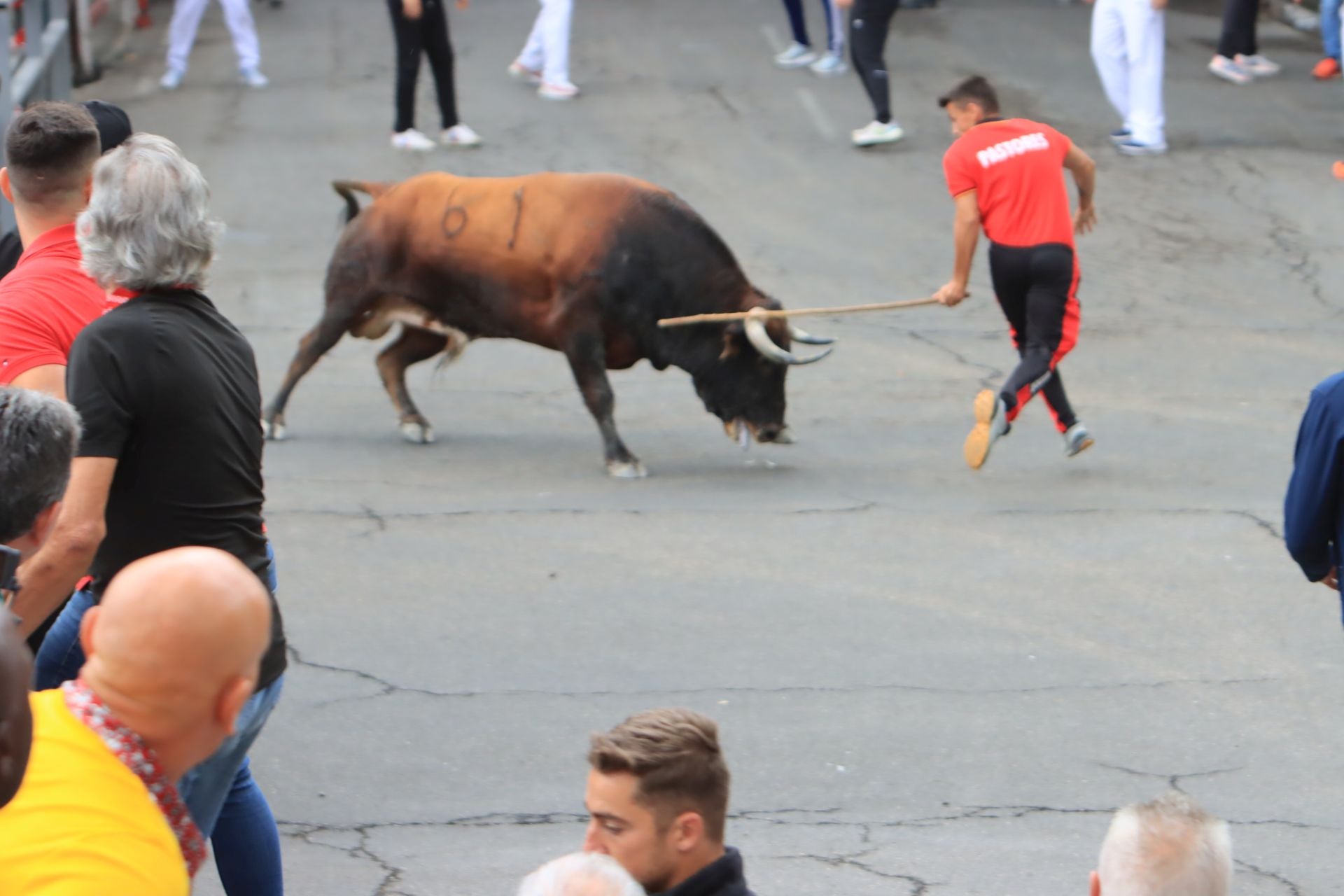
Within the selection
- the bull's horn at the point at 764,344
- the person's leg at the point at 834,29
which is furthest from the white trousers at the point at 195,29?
the bull's horn at the point at 764,344

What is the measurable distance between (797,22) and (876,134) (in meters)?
2.65

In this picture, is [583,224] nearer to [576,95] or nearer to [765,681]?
[765,681]

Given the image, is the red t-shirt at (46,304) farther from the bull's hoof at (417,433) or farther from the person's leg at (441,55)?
the person's leg at (441,55)

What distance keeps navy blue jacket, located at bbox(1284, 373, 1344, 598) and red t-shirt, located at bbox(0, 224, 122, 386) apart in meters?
2.86

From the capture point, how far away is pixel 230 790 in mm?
3760

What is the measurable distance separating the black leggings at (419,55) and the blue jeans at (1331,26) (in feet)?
27.3

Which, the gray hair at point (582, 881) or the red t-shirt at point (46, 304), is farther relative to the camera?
the red t-shirt at point (46, 304)

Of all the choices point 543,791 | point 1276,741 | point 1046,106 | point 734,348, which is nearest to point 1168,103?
point 1046,106

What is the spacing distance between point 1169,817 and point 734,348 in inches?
259

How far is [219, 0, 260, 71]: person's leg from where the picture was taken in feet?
52.5

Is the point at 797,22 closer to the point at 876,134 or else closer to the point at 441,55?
the point at 876,134

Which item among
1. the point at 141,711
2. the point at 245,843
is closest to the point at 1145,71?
the point at 245,843

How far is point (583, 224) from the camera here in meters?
8.94

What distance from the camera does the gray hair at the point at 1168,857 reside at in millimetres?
2547
